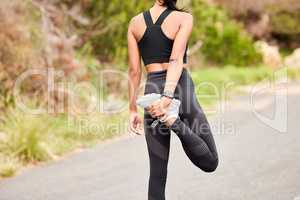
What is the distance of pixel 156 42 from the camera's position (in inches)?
184

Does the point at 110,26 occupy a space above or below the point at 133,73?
below

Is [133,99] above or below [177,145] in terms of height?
above

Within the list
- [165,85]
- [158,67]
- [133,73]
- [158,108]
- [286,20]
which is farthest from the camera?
[286,20]

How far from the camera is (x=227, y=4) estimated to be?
3142 cm

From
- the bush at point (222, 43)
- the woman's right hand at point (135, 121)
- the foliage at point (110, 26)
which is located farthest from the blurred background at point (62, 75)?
the woman's right hand at point (135, 121)

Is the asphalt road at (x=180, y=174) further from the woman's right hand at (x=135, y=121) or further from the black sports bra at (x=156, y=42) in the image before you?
the black sports bra at (x=156, y=42)

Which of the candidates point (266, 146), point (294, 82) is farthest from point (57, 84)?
point (294, 82)

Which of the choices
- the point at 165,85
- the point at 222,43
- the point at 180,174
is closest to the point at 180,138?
Result: the point at 165,85

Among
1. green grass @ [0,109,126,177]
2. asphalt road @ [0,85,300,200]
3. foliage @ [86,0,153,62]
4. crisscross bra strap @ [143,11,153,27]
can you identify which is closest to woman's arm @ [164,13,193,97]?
crisscross bra strap @ [143,11,153,27]

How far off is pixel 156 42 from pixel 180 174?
3668mm

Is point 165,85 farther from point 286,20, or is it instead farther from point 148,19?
point 286,20

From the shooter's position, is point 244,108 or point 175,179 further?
point 244,108

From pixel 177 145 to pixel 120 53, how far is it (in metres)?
6.04

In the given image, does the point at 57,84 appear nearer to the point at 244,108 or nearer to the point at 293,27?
the point at 244,108
